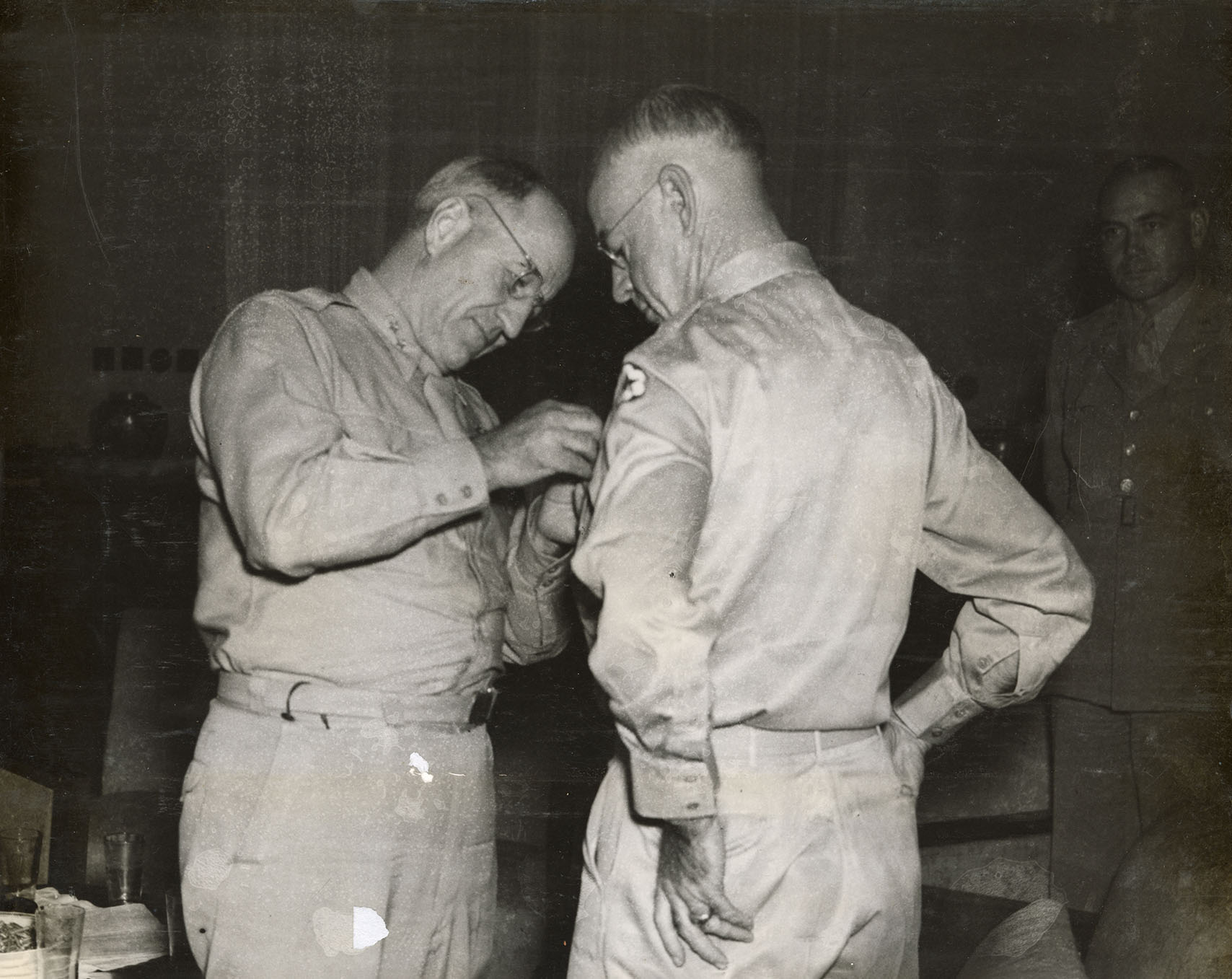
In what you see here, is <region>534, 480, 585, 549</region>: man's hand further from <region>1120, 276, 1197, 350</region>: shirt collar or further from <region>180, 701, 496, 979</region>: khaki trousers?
<region>1120, 276, 1197, 350</region>: shirt collar

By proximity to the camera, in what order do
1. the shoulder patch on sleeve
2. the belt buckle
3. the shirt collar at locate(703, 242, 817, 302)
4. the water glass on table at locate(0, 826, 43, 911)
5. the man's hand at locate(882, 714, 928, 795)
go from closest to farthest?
the shoulder patch on sleeve < the shirt collar at locate(703, 242, 817, 302) < the man's hand at locate(882, 714, 928, 795) < the belt buckle < the water glass on table at locate(0, 826, 43, 911)

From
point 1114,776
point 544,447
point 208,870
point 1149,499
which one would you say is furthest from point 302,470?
point 1114,776

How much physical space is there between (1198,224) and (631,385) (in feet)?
5.96

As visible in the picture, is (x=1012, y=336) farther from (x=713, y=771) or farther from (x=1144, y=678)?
(x=713, y=771)

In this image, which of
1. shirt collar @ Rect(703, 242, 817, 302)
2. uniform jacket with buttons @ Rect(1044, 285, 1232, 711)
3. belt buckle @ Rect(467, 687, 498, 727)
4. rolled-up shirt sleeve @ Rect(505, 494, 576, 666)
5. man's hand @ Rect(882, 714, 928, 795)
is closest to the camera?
shirt collar @ Rect(703, 242, 817, 302)

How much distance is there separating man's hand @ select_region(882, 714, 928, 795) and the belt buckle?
773 mm

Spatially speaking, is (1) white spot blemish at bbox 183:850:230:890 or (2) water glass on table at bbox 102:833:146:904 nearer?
(1) white spot blemish at bbox 183:850:230:890

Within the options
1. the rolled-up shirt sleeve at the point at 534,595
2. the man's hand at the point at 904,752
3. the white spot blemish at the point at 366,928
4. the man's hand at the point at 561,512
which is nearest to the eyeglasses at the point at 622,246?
the man's hand at the point at 561,512

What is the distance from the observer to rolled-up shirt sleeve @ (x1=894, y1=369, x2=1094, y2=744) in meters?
1.99

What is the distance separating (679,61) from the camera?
9.76 ft

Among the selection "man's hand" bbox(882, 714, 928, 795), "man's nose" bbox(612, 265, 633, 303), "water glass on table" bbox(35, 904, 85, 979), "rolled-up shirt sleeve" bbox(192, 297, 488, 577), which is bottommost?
"water glass on table" bbox(35, 904, 85, 979)

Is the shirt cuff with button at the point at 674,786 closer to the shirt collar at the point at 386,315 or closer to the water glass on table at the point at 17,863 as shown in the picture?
the shirt collar at the point at 386,315

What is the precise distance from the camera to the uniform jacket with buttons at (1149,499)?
9.80 feet

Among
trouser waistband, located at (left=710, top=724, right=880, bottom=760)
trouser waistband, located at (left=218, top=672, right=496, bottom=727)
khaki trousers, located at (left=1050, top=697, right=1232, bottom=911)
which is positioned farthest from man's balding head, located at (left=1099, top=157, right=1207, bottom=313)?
trouser waistband, located at (left=218, top=672, right=496, bottom=727)
